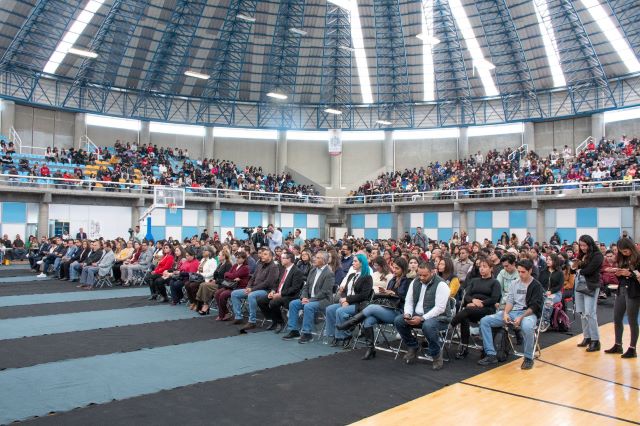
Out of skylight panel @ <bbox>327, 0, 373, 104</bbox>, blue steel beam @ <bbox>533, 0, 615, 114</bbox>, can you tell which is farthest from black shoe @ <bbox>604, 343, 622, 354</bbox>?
skylight panel @ <bbox>327, 0, 373, 104</bbox>

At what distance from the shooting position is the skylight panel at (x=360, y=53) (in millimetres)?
32156

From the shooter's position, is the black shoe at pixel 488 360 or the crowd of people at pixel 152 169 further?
the crowd of people at pixel 152 169

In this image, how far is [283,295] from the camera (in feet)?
31.0

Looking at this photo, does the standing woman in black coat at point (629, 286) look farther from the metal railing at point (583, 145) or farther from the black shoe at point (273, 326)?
the metal railing at point (583, 145)

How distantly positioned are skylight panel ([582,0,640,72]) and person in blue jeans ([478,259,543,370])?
2665cm

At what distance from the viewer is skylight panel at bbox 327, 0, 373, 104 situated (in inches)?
1266

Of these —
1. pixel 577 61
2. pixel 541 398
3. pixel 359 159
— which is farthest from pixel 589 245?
pixel 359 159

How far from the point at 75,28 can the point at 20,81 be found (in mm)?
5411

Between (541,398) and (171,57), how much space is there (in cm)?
3259

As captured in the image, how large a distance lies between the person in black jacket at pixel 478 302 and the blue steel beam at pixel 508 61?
25.8m

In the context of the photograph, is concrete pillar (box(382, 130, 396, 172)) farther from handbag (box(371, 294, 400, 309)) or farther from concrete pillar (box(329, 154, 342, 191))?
handbag (box(371, 294, 400, 309))

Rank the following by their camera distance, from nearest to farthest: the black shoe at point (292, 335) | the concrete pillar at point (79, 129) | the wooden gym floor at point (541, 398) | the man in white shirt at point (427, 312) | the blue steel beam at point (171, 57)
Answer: the wooden gym floor at point (541, 398), the man in white shirt at point (427, 312), the black shoe at point (292, 335), the blue steel beam at point (171, 57), the concrete pillar at point (79, 129)

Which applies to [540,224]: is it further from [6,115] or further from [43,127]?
[6,115]

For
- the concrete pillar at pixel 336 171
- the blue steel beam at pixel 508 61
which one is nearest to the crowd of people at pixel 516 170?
the concrete pillar at pixel 336 171
